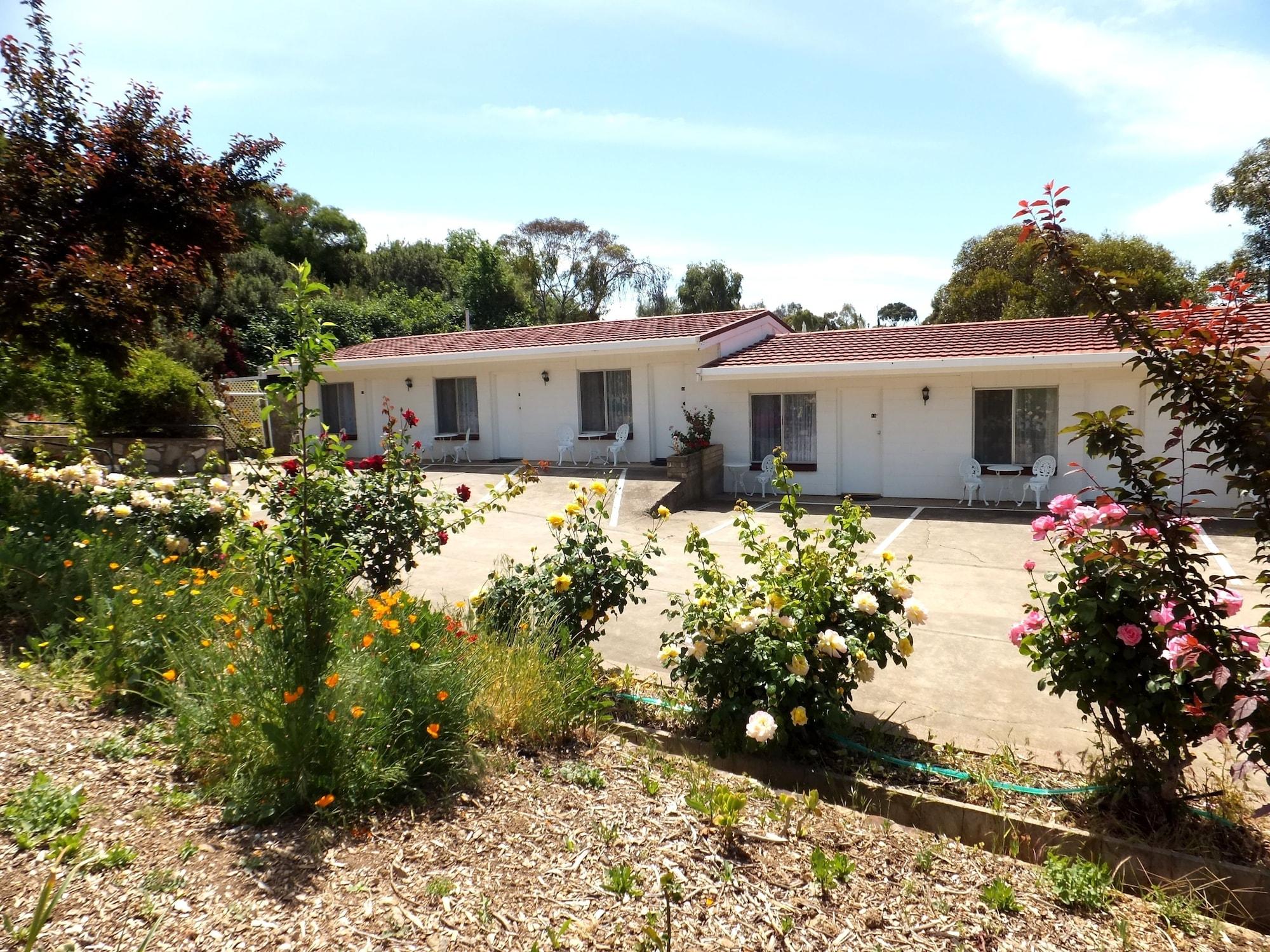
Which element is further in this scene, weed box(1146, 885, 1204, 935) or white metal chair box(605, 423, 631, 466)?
white metal chair box(605, 423, 631, 466)

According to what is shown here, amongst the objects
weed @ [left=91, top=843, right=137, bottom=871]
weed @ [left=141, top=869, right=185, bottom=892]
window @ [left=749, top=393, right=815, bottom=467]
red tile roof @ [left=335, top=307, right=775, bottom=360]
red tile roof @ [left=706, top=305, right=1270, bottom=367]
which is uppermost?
red tile roof @ [left=335, top=307, right=775, bottom=360]

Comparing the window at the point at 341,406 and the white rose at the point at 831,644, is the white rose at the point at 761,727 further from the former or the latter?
the window at the point at 341,406

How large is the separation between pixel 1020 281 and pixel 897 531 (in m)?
21.7

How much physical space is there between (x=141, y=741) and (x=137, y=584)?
1.38 meters

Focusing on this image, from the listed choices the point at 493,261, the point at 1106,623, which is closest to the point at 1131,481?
the point at 1106,623

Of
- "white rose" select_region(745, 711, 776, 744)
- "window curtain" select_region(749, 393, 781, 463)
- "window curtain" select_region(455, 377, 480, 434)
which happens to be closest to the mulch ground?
"white rose" select_region(745, 711, 776, 744)

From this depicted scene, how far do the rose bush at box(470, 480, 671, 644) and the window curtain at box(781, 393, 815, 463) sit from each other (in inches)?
436

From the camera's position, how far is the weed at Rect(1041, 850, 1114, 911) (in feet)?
8.85

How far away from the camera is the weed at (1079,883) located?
8.85 feet

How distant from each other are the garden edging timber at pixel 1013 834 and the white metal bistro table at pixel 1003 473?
37.7 feet

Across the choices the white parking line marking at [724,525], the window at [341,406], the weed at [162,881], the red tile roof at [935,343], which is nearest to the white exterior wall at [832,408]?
the red tile roof at [935,343]

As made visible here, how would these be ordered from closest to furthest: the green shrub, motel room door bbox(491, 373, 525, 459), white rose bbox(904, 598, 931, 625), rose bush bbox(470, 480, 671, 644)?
white rose bbox(904, 598, 931, 625) < rose bush bbox(470, 480, 671, 644) < the green shrub < motel room door bbox(491, 373, 525, 459)

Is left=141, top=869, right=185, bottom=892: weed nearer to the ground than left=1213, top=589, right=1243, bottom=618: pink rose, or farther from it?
nearer to the ground

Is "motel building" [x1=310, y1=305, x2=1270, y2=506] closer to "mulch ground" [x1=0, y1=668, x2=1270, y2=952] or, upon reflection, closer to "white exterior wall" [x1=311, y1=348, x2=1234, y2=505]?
"white exterior wall" [x1=311, y1=348, x2=1234, y2=505]
